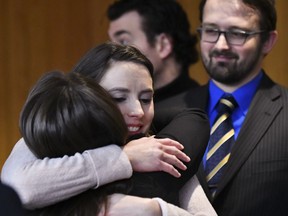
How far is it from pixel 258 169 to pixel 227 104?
0.26 meters

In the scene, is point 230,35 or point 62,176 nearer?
point 62,176

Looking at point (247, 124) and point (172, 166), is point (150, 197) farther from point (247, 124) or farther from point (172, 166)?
point (247, 124)

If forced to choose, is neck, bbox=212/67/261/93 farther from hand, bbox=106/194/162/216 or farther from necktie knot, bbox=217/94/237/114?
hand, bbox=106/194/162/216

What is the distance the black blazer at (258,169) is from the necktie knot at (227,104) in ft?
0.20

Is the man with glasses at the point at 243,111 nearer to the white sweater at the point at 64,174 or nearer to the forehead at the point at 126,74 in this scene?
the forehead at the point at 126,74

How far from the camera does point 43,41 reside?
312 centimetres

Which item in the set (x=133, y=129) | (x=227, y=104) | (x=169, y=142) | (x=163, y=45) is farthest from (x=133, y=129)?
(x=163, y=45)

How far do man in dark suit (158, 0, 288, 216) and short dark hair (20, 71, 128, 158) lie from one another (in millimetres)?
816

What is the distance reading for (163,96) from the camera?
98.3 inches

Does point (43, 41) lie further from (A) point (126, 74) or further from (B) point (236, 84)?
(A) point (126, 74)

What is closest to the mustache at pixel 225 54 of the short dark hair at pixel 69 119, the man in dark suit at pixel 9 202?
the short dark hair at pixel 69 119

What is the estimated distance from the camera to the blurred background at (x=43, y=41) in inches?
119


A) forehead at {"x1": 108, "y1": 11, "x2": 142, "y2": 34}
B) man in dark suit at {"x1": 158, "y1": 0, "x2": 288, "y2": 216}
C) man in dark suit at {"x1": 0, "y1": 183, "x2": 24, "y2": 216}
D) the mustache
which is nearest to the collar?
man in dark suit at {"x1": 158, "y1": 0, "x2": 288, "y2": 216}

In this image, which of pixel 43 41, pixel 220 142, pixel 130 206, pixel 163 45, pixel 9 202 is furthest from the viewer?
pixel 43 41
